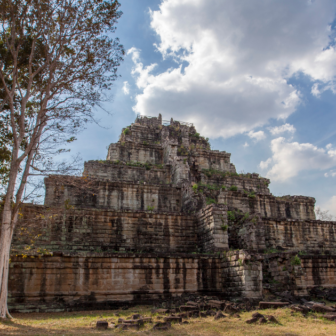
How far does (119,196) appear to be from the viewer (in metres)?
22.8

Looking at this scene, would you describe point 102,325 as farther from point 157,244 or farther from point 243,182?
point 243,182

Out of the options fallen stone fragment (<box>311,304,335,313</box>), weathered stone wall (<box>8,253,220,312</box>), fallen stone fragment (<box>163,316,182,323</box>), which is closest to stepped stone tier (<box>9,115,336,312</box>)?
weathered stone wall (<box>8,253,220,312</box>)

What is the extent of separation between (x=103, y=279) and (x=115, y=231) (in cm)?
404

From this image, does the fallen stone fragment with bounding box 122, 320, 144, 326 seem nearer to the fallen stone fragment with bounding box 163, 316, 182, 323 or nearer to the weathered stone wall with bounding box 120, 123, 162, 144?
the fallen stone fragment with bounding box 163, 316, 182, 323

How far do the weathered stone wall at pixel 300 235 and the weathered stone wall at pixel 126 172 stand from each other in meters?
9.77

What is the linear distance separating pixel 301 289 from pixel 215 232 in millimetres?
5142

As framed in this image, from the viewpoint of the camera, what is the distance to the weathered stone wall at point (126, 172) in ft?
85.1

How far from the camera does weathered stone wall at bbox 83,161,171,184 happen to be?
25.9 metres

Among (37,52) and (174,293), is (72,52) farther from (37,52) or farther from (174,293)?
(174,293)

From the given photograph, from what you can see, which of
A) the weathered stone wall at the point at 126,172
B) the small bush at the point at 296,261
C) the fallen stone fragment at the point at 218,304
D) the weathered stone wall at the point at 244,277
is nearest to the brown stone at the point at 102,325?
the fallen stone fragment at the point at 218,304

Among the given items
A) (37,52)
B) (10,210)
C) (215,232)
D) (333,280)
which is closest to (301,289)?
(333,280)

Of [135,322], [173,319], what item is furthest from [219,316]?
[135,322]

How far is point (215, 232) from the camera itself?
17125mm

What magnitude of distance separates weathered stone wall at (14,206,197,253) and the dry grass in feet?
18.3
